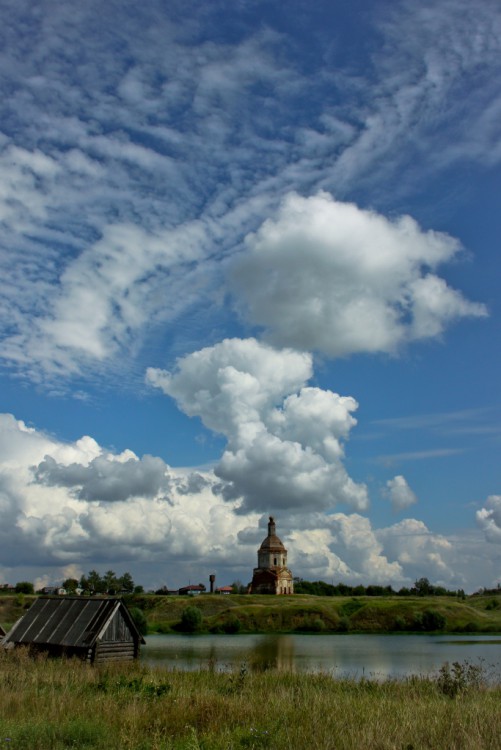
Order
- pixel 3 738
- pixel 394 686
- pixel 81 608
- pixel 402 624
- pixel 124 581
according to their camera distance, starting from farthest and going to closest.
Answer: pixel 124 581, pixel 402 624, pixel 81 608, pixel 394 686, pixel 3 738

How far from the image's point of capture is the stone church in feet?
438

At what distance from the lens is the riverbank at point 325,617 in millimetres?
86875

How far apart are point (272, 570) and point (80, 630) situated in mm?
113445

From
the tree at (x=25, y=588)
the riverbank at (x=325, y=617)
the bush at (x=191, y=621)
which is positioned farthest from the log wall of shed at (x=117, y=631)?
the tree at (x=25, y=588)

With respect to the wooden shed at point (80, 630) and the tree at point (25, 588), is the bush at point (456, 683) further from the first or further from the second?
the tree at point (25, 588)

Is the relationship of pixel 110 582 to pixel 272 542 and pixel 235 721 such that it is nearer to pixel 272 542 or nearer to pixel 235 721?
pixel 272 542

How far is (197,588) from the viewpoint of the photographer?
167875 millimetres

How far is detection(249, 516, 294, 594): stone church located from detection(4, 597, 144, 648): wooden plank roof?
105359mm

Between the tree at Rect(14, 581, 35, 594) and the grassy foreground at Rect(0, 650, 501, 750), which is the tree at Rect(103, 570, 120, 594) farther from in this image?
the grassy foreground at Rect(0, 650, 501, 750)

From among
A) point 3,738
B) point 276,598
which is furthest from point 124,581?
point 3,738

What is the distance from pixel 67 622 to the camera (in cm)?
3039

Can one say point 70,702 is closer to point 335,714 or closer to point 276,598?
point 335,714

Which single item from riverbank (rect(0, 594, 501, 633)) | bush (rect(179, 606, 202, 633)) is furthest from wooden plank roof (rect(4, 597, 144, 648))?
riverbank (rect(0, 594, 501, 633))

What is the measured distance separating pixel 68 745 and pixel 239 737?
275 centimetres
